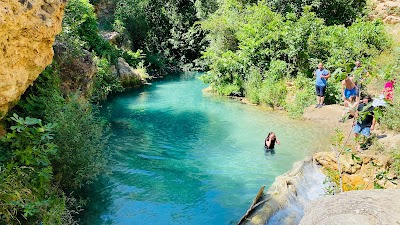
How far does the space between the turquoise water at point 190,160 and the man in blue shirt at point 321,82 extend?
1569 millimetres

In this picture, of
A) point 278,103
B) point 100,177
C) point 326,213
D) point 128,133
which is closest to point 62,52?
Answer: point 100,177

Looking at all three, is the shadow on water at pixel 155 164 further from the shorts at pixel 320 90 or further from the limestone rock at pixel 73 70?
the shorts at pixel 320 90

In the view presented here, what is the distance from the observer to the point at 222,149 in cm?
1027

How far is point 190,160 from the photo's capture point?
9406mm

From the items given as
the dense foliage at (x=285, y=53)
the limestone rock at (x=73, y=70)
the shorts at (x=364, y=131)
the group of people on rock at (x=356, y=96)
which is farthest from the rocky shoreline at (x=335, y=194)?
the limestone rock at (x=73, y=70)

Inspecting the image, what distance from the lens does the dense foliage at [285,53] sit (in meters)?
14.8

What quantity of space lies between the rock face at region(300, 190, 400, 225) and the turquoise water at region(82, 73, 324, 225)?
4952 millimetres

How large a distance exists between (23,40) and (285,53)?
13.2 metres

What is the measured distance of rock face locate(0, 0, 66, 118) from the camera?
4.26 m

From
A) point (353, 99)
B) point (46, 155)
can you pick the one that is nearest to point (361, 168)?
point (353, 99)

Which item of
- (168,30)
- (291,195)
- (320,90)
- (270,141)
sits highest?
(168,30)

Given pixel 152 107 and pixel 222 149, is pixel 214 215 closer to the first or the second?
pixel 222 149

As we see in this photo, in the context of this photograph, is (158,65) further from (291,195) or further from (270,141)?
(291,195)

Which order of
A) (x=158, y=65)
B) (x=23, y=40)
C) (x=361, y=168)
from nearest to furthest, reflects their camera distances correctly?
(x=23, y=40) → (x=361, y=168) → (x=158, y=65)
